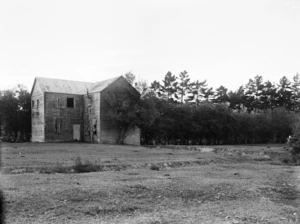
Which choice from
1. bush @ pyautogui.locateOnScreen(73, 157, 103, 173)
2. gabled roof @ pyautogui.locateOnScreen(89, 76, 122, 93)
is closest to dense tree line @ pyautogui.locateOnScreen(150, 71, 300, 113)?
gabled roof @ pyautogui.locateOnScreen(89, 76, 122, 93)

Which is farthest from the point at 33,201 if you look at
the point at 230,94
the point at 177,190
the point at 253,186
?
the point at 230,94

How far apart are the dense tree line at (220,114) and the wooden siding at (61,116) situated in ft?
28.1

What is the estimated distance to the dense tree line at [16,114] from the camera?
41844mm

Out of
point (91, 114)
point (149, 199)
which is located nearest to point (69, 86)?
point (91, 114)

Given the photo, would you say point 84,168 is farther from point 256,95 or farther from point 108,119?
point 256,95

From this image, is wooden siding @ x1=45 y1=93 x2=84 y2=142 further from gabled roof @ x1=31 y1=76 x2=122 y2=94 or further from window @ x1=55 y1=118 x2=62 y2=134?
gabled roof @ x1=31 y1=76 x2=122 y2=94

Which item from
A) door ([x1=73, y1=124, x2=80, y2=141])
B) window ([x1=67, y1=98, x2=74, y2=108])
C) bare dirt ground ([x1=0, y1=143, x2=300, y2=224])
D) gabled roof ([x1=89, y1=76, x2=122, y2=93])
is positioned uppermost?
gabled roof ([x1=89, y1=76, x2=122, y2=93])

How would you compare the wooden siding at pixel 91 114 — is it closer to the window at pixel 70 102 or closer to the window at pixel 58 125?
the window at pixel 70 102

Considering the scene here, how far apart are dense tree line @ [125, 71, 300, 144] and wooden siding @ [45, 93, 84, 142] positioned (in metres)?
8.56

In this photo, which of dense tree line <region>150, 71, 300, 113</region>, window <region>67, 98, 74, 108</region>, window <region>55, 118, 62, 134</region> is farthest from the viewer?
dense tree line <region>150, 71, 300, 113</region>

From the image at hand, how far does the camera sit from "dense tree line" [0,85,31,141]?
41844 mm

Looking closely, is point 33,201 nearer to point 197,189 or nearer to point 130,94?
point 197,189

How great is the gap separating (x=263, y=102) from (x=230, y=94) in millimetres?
7343

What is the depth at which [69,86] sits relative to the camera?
42.8 metres
